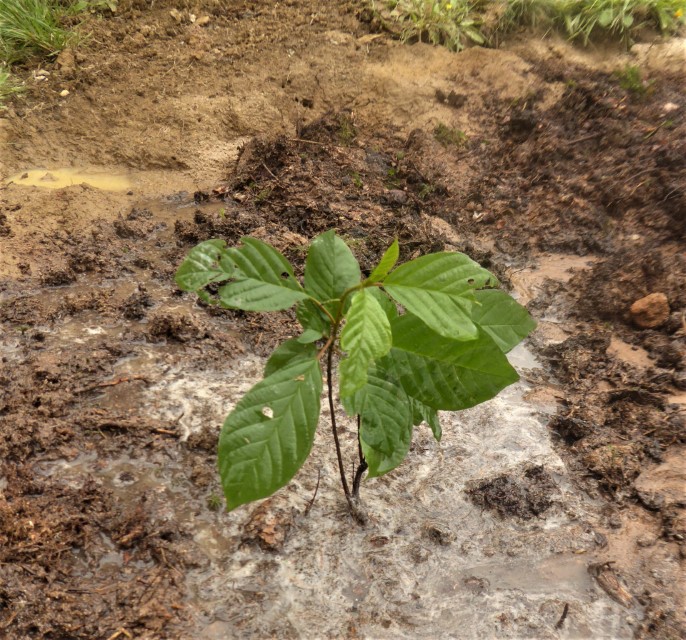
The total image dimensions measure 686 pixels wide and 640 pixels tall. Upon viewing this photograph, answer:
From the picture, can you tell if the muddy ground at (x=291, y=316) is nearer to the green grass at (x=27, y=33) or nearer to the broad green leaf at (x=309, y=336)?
the green grass at (x=27, y=33)

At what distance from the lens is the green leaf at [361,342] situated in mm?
1212

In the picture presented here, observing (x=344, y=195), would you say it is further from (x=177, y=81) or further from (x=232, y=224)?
(x=177, y=81)

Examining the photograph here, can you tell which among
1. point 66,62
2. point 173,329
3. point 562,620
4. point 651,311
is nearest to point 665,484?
point 562,620

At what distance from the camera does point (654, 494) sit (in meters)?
2.12

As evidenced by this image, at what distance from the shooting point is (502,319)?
157 cm

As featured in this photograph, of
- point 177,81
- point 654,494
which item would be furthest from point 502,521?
point 177,81

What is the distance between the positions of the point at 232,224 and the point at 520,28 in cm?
286

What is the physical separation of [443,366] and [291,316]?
1.49 m

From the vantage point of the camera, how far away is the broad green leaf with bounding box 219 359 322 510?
1.26m

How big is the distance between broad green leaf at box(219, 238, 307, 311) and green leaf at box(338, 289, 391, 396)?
19 centimetres

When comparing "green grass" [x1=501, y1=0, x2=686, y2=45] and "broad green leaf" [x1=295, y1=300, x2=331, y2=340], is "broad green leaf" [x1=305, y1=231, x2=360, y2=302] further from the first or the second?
"green grass" [x1=501, y1=0, x2=686, y2=45]

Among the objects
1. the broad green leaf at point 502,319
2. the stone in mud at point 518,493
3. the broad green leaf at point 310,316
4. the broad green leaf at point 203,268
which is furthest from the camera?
the stone in mud at point 518,493

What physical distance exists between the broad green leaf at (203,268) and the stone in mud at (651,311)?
91.7 inches

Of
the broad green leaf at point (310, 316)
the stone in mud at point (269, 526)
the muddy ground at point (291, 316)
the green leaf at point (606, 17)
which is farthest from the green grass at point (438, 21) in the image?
the stone in mud at point (269, 526)
